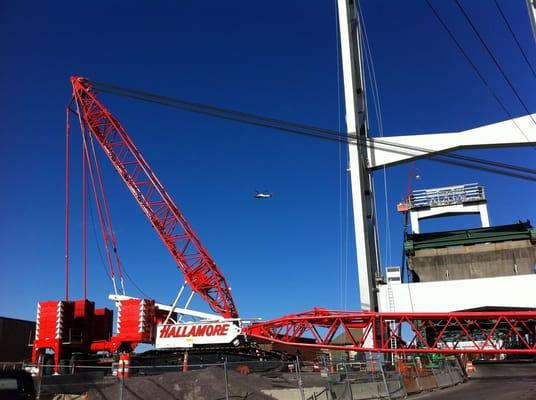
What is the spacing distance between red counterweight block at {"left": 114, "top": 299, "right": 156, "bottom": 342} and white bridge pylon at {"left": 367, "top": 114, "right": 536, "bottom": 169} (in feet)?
60.4

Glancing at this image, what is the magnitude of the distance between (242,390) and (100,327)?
79.5ft

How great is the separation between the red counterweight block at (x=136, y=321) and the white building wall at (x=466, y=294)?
55.6 ft

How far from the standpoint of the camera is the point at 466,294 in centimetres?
3325

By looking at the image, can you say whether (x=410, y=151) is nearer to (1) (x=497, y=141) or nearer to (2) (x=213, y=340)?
(1) (x=497, y=141)

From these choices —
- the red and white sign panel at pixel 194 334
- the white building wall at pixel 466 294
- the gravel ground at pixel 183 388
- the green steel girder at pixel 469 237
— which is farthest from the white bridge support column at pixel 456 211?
the gravel ground at pixel 183 388

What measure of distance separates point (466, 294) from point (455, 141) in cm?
1024

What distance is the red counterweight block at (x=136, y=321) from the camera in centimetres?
3566

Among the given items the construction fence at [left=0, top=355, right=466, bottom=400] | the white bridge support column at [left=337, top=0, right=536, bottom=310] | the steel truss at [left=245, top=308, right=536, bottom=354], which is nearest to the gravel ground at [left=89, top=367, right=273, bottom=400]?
the construction fence at [left=0, top=355, right=466, bottom=400]

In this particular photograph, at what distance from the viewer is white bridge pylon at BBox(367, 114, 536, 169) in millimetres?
29047

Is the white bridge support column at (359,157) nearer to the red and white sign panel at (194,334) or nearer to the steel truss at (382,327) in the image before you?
the steel truss at (382,327)

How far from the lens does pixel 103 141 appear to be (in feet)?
156

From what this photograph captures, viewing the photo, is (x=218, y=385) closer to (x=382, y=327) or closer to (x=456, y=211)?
(x=382, y=327)

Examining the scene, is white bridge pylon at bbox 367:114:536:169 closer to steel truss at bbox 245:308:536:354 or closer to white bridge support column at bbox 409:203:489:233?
steel truss at bbox 245:308:536:354

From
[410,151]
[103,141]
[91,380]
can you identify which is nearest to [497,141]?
[410,151]
